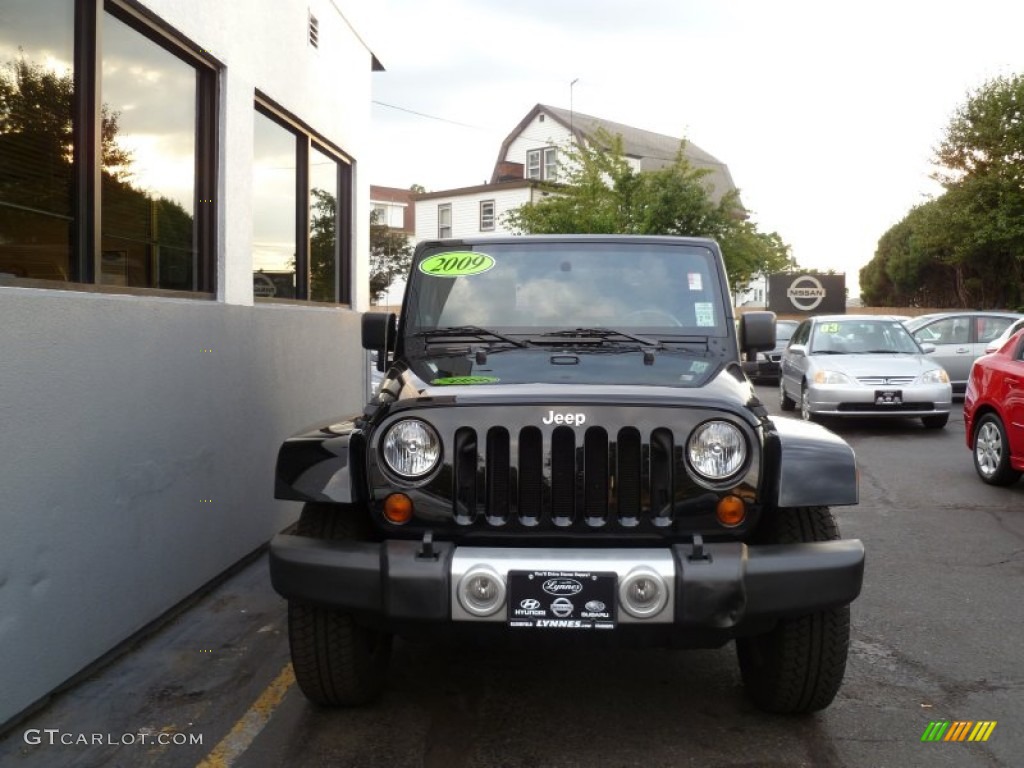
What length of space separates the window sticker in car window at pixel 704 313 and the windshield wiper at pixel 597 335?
28 centimetres

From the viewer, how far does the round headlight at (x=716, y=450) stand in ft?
11.5

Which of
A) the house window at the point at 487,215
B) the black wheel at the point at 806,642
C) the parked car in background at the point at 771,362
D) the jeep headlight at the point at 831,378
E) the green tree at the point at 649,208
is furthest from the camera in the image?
the house window at the point at 487,215

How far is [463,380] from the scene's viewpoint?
12.8 ft

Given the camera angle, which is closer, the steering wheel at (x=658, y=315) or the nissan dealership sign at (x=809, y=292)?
the steering wheel at (x=658, y=315)

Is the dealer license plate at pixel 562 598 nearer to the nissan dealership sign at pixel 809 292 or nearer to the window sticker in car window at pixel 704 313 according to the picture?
the window sticker in car window at pixel 704 313

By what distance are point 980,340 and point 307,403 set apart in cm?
1244

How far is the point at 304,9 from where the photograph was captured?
27.0 feet

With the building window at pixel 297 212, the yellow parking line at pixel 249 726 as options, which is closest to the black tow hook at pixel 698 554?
the yellow parking line at pixel 249 726

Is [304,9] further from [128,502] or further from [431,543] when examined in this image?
[431,543]

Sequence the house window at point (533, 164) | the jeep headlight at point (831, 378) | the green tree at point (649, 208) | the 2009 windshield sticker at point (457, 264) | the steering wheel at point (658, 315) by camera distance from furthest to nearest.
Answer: the house window at point (533, 164), the green tree at point (649, 208), the jeep headlight at point (831, 378), the 2009 windshield sticker at point (457, 264), the steering wheel at point (658, 315)

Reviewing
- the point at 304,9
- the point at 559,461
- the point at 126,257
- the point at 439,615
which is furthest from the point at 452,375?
the point at 304,9

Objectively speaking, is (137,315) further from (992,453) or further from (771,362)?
(771,362)

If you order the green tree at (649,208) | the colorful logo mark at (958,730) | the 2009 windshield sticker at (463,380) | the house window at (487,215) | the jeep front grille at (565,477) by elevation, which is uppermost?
the house window at (487,215)

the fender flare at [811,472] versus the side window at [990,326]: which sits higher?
the side window at [990,326]
